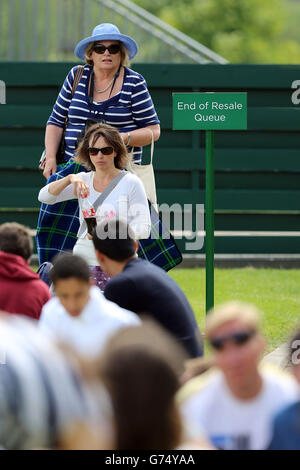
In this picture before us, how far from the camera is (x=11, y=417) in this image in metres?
2.03

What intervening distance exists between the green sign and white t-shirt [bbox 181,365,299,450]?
364 cm

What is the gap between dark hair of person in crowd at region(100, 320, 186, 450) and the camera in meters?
2.22

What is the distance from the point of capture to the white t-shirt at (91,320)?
439 cm

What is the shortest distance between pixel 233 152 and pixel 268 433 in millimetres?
7740

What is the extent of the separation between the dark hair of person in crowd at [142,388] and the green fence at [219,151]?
27.2 feet

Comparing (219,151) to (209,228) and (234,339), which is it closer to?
(209,228)

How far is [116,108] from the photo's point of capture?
688 cm

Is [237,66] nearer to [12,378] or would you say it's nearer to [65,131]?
[65,131]

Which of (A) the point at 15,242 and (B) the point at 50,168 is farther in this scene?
(B) the point at 50,168

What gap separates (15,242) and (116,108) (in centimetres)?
187

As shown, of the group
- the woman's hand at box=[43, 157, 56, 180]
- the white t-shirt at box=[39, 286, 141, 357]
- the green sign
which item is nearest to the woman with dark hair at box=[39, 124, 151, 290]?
the woman's hand at box=[43, 157, 56, 180]

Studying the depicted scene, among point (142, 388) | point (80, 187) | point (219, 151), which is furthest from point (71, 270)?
point (219, 151)

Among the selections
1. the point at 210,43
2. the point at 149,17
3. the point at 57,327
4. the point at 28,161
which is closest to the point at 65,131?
the point at 57,327

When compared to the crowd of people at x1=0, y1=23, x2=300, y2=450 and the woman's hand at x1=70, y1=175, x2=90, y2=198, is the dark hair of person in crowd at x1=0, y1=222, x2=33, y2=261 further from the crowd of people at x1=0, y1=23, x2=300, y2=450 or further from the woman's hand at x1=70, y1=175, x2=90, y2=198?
the woman's hand at x1=70, y1=175, x2=90, y2=198
